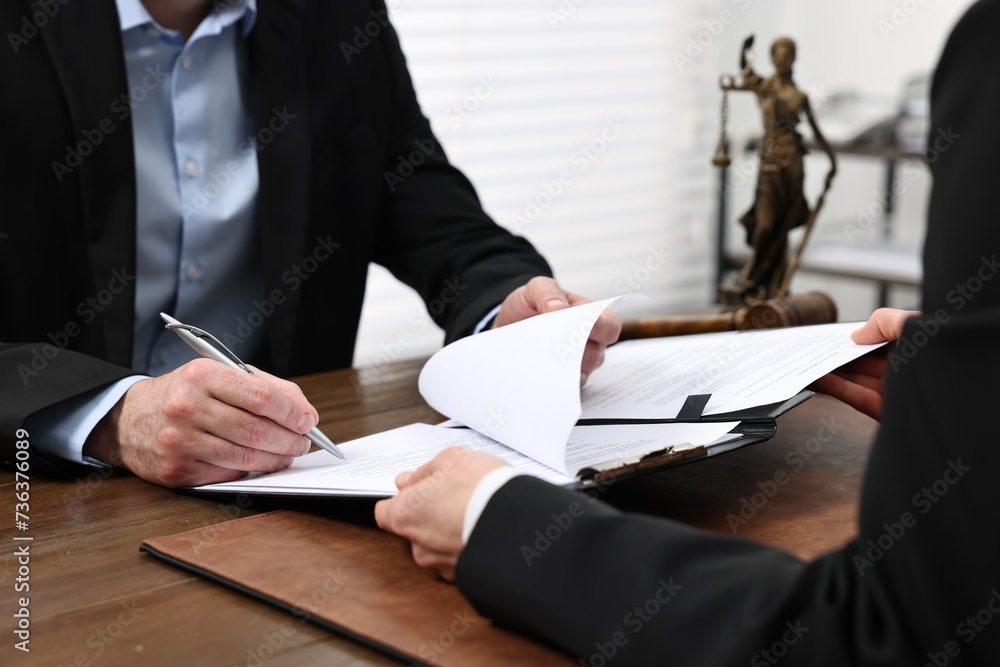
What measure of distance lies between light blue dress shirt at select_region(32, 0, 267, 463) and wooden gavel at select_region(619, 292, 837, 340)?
0.64 m

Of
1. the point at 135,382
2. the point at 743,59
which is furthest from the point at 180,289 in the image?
the point at 743,59

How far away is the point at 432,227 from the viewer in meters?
1.79

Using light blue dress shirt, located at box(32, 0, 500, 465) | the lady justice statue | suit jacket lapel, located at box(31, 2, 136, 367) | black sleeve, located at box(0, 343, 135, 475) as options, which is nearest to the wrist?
black sleeve, located at box(0, 343, 135, 475)

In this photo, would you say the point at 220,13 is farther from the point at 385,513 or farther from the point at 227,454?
the point at 385,513

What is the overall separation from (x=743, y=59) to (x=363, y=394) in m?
0.80

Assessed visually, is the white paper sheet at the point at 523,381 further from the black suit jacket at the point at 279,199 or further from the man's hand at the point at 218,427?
the black suit jacket at the point at 279,199

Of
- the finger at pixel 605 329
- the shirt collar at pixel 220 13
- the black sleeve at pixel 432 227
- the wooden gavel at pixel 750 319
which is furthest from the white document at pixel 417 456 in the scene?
the shirt collar at pixel 220 13

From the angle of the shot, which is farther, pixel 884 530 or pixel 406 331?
pixel 406 331

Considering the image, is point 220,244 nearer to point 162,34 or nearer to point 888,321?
point 162,34

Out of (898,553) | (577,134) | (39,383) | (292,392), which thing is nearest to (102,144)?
(39,383)

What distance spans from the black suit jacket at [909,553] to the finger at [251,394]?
349mm

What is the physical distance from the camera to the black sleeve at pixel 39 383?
1044mm

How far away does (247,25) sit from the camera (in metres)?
1.65

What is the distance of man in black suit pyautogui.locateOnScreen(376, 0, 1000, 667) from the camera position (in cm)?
60
